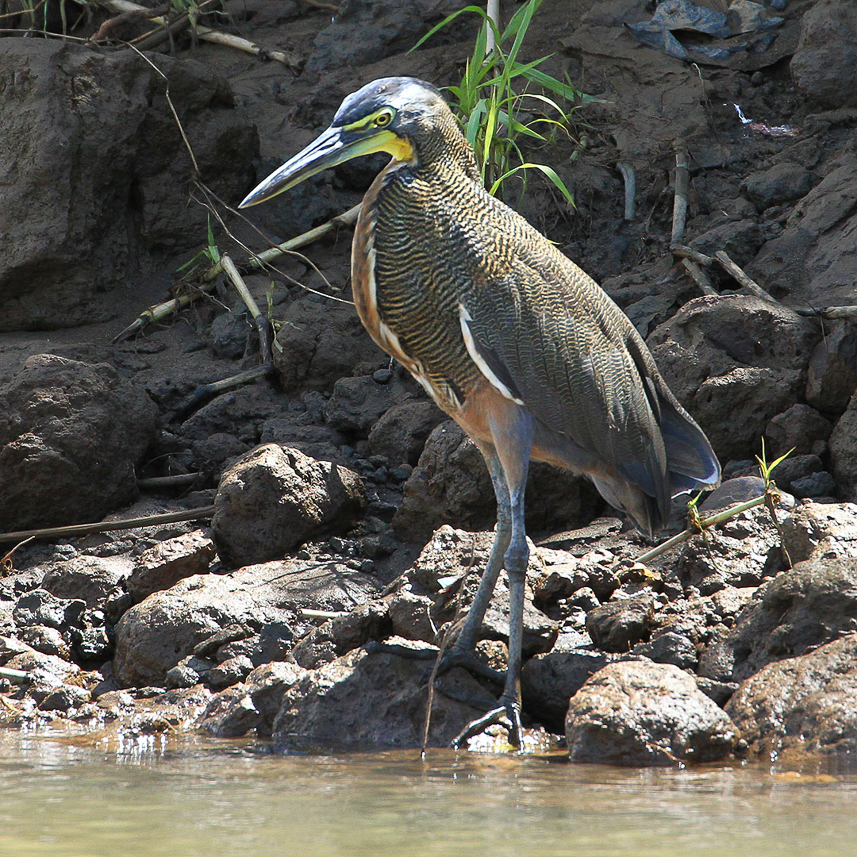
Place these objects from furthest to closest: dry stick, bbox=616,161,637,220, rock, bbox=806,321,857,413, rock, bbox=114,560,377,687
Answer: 1. dry stick, bbox=616,161,637,220
2. rock, bbox=806,321,857,413
3. rock, bbox=114,560,377,687

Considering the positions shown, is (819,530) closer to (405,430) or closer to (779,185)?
(405,430)

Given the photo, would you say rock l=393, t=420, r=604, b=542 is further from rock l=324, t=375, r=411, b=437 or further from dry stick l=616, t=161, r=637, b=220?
dry stick l=616, t=161, r=637, b=220

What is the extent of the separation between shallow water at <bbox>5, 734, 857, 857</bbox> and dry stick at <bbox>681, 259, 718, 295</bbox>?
10.8 feet

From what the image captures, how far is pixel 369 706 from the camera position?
3.64 meters

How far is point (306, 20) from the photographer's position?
8.91 meters

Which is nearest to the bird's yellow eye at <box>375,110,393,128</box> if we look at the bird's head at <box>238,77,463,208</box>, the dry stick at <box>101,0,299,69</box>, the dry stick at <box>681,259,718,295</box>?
the bird's head at <box>238,77,463,208</box>

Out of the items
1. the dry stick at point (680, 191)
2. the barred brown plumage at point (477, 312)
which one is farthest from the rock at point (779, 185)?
the barred brown plumage at point (477, 312)

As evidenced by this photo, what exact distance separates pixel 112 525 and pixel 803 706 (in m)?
3.37

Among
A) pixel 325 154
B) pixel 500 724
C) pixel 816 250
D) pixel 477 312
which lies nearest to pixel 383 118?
pixel 325 154

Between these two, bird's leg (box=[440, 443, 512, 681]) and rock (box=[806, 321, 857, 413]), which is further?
rock (box=[806, 321, 857, 413])

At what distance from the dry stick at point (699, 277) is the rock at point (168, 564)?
2835 mm

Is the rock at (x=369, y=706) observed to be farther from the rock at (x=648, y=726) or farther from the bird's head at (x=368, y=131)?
the bird's head at (x=368, y=131)

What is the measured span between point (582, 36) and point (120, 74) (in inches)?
123

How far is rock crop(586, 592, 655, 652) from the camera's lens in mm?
3848
